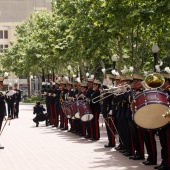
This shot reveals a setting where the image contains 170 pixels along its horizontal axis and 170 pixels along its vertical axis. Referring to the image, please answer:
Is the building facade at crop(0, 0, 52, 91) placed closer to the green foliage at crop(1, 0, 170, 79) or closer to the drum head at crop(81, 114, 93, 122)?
the green foliage at crop(1, 0, 170, 79)

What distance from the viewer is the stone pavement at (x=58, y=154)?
522 inches

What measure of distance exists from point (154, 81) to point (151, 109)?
564 millimetres

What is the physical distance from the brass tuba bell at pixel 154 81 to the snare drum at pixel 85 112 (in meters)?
7.02

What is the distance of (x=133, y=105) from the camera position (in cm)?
1220

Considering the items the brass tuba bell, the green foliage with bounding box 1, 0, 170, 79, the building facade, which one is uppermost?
the building facade

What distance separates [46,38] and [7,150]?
94.7 feet

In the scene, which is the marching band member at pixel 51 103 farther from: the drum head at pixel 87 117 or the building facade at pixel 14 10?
the building facade at pixel 14 10

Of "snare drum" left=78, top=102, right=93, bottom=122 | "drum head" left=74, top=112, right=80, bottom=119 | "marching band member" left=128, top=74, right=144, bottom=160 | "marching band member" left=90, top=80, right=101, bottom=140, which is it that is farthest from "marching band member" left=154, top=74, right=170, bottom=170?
"drum head" left=74, top=112, right=80, bottom=119

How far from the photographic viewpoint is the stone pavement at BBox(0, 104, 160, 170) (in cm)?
1325

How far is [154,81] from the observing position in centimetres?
1170

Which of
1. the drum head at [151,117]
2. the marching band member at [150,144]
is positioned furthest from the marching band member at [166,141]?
the marching band member at [150,144]

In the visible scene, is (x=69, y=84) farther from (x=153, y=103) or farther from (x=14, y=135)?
(x=153, y=103)

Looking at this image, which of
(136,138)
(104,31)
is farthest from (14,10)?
(136,138)

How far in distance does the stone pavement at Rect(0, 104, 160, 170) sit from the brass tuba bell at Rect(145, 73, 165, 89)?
1.98m
